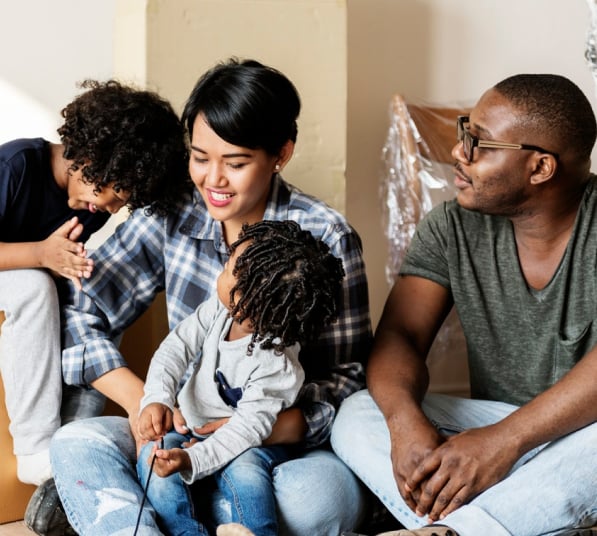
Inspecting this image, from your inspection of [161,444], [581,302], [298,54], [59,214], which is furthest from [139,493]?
[298,54]

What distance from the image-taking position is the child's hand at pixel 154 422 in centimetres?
151

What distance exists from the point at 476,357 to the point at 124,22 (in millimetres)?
1266

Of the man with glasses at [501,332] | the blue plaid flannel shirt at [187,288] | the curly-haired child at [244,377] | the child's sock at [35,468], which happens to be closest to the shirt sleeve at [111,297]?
the blue plaid flannel shirt at [187,288]

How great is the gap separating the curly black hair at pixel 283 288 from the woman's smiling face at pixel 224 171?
0.19 m

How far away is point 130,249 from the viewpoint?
1.91 meters

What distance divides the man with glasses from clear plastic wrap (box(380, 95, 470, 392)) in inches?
31.2

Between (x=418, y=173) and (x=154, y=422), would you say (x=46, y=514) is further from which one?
(x=418, y=173)

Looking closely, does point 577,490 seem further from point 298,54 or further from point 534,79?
point 298,54

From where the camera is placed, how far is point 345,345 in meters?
1.81

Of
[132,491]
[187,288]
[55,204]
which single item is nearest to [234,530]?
[132,491]

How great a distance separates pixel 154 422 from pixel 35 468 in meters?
0.47

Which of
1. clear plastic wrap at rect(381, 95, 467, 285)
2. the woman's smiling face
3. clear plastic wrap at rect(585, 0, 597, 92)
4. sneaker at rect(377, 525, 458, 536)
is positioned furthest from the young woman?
clear plastic wrap at rect(381, 95, 467, 285)

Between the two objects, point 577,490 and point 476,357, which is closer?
point 577,490

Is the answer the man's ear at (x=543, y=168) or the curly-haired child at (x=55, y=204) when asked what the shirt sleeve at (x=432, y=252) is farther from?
the curly-haired child at (x=55, y=204)
